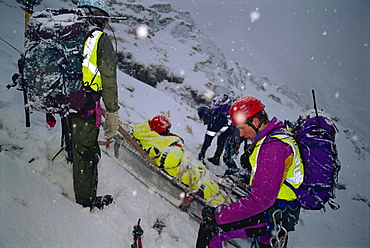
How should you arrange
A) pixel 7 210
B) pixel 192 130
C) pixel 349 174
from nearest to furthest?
pixel 7 210, pixel 192 130, pixel 349 174

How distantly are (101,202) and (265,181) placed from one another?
2.04 metres

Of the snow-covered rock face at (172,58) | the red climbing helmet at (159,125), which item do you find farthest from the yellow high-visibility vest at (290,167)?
the snow-covered rock face at (172,58)

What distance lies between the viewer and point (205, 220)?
223 cm

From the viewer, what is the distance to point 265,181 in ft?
5.82

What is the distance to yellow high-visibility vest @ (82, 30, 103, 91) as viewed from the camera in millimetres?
2031

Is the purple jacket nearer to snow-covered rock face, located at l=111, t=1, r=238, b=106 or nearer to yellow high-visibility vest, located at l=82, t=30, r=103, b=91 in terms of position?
yellow high-visibility vest, located at l=82, t=30, r=103, b=91

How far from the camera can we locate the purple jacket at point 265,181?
5.81 feet

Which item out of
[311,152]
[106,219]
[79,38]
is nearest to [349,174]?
[311,152]

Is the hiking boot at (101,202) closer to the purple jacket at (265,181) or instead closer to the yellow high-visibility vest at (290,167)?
the purple jacket at (265,181)

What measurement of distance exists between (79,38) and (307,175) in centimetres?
273

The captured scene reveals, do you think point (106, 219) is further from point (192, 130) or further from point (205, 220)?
point (192, 130)

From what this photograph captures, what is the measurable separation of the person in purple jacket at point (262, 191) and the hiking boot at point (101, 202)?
1.30 metres

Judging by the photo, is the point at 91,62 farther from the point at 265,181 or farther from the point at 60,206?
the point at 265,181

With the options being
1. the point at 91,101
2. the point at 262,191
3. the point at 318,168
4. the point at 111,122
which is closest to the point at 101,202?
the point at 111,122
